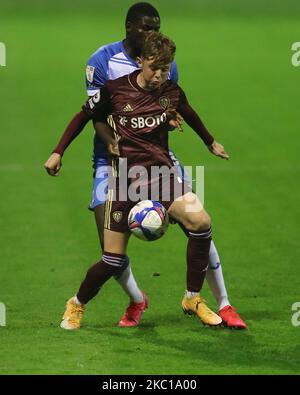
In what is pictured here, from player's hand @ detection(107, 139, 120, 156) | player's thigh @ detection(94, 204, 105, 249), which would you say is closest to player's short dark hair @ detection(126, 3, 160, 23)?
player's hand @ detection(107, 139, 120, 156)

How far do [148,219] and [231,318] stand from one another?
122 cm

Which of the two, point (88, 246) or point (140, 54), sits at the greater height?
point (140, 54)

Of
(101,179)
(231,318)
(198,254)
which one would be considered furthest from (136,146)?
Answer: (231,318)

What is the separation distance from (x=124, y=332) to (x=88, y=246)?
157 inches

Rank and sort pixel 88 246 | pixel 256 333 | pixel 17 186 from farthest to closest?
pixel 17 186, pixel 88 246, pixel 256 333

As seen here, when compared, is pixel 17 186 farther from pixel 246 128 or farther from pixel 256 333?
pixel 256 333

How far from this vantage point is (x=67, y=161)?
20078 mm

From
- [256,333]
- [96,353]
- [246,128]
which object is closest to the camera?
[96,353]

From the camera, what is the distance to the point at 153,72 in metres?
9.92

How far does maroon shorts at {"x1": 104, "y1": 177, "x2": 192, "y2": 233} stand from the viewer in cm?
1006

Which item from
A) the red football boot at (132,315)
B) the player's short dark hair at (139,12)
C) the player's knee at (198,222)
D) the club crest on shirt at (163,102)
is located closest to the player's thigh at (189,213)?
the player's knee at (198,222)

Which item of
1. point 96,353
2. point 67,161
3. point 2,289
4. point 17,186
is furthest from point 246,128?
point 96,353

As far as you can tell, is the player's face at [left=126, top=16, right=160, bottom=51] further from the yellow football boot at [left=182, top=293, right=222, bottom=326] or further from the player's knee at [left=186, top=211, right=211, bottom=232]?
the yellow football boot at [left=182, top=293, right=222, bottom=326]

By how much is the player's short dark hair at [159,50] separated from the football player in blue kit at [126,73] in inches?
21.2
